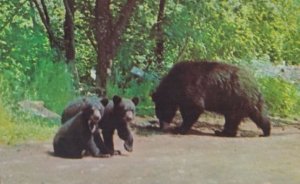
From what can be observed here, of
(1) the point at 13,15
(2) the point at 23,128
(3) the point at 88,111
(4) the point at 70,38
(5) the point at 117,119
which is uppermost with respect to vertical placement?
(1) the point at 13,15

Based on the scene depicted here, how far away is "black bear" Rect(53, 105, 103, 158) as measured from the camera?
29.2ft

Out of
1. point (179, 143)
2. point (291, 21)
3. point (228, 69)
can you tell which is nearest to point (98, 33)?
point (228, 69)

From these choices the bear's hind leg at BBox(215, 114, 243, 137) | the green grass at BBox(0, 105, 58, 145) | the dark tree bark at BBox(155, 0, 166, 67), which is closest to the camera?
the green grass at BBox(0, 105, 58, 145)

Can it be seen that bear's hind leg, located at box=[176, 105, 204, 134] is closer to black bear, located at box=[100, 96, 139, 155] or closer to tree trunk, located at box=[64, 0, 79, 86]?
tree trunk, located at box=[64, 0, 79, 86]

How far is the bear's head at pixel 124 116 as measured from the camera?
9.41 meters

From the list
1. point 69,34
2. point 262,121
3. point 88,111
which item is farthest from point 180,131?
point 88,111

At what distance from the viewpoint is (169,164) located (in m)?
8.52

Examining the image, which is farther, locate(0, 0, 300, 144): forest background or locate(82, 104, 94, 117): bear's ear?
locate(0, 0, 300, 144): forest background

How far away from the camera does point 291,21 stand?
15.9 m

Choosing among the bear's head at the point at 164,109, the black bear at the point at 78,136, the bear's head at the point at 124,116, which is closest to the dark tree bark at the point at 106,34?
the bear's head at the point at 164,109

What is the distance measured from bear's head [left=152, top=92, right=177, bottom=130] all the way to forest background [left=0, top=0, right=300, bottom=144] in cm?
65

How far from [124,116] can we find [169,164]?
111 centimetres

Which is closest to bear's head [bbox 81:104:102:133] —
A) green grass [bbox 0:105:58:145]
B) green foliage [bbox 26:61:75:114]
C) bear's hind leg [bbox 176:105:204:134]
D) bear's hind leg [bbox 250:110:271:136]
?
green grass [bbox 0:105:58:145]

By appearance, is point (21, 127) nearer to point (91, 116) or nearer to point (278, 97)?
point (91, 116)
